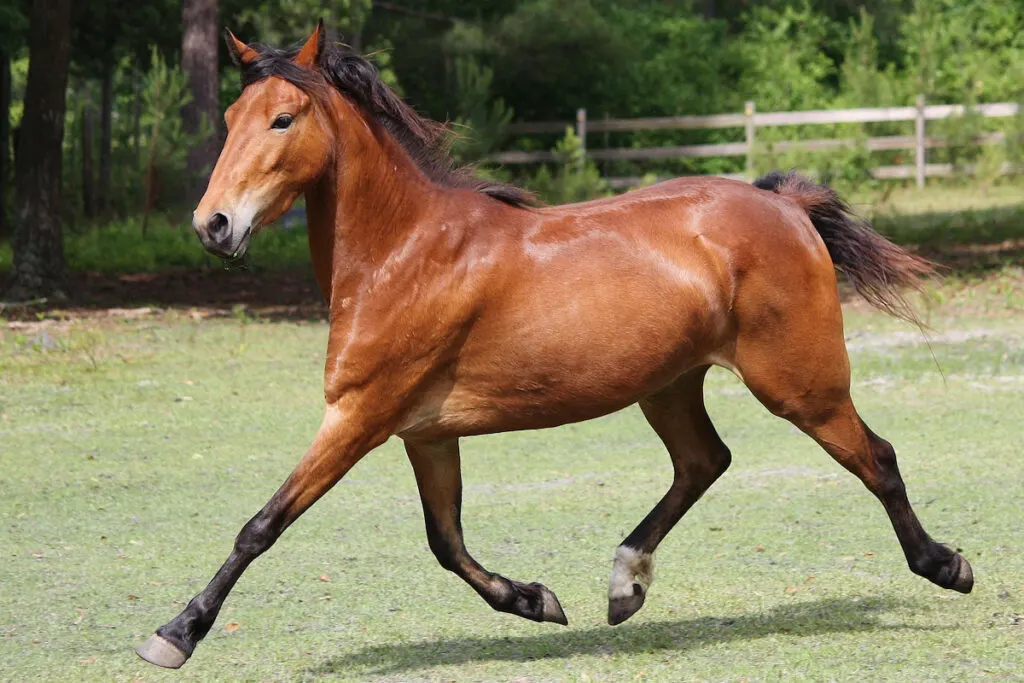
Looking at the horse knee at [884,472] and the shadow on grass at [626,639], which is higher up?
the horse knee at [884,472]

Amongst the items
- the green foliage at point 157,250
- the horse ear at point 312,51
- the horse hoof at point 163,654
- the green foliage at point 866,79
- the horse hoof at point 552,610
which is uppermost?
the horse ear at point 312,51

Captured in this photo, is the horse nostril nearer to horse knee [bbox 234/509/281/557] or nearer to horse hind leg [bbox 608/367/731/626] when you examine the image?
horse knee [bbox 234/509/281/557]

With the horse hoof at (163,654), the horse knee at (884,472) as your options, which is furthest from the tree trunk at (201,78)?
the horse hoof at (163,654)

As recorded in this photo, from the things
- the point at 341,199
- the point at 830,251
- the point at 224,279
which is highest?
the point at 341,199

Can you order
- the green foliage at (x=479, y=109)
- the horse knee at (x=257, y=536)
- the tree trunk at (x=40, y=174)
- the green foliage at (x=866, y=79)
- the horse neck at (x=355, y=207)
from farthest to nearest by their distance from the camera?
the green foliage at (x=866, y=79) < the green foliage at (x=479, y=109) < the tree trunk at (x=40, y=174) < the horse neck at (x=355, y=207) < the horse knee at (x=257, y=536)

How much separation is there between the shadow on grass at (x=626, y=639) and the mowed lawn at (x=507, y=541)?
16 millimetres

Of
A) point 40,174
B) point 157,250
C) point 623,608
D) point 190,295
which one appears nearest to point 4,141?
point 157,250

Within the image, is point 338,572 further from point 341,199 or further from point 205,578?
point 341,199

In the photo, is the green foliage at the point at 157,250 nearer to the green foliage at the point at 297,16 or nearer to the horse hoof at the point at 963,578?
the green foliage at the point at 297,16

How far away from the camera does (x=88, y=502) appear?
819 cm

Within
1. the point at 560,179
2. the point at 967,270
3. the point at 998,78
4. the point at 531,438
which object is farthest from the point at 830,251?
the point at 998,78

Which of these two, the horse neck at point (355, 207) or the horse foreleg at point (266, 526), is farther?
the horse neck at point (355, 207)

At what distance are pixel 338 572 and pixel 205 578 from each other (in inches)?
22.9

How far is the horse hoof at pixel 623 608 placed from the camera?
18.5 ft
